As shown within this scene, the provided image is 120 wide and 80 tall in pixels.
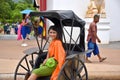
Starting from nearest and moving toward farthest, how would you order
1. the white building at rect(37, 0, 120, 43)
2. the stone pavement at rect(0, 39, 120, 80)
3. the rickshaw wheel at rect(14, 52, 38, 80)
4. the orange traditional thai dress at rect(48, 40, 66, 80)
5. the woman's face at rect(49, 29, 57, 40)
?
1. the orange traditional thai dress at rect(48, 40, 66, 80)
2. the woman's face at rect(49, 29, 57, 40)
3. the rickshaw wheel at rect(14, 52, 38, 80)
4. the stone pavement at rect(0, 39, 120, 80)
5. the white building at rect(37, 0, 120, 43)

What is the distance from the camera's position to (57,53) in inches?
282

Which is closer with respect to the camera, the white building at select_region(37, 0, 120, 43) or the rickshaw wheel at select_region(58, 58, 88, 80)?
the rickshaw wheel at select_region(58, 58, 88, 80)

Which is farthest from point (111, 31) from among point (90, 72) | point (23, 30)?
point (90, 72)

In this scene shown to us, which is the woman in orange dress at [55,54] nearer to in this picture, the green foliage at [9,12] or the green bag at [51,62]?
the green bag at [51,62]

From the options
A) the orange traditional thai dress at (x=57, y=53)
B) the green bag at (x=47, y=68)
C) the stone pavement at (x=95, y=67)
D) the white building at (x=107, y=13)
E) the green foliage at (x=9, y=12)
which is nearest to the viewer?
the orange traditional thai dress at (x=57, y=53)

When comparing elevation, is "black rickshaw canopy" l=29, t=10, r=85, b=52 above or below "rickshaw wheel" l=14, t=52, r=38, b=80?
above

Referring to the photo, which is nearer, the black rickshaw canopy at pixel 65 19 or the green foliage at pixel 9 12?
the black rickshaw canopy at pixel 65 19

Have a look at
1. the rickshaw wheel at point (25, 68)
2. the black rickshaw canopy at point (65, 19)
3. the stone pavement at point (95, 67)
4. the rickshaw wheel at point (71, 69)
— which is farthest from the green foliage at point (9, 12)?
the rickshaw wheel at point (71, 69)

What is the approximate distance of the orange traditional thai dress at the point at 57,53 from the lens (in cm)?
702

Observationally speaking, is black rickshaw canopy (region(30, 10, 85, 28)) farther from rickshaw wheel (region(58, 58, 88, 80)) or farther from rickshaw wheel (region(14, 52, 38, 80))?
rickshaw wheel (region(14, 52, 38, 80))

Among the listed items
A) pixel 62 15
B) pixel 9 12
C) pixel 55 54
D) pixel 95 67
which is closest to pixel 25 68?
pixel 55 54

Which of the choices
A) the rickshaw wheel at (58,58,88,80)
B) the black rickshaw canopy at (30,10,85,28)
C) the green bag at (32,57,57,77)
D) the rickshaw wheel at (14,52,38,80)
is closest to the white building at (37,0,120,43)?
the rickshaw wheel at (14,52,38,80)

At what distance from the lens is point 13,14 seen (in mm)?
60750

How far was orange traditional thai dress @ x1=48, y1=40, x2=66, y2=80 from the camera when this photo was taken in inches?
276
